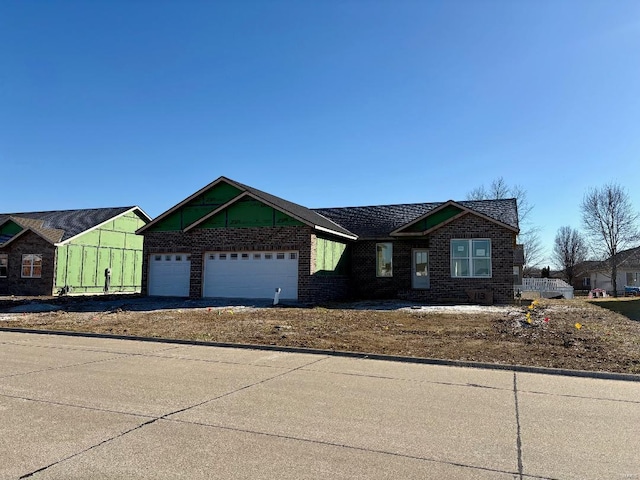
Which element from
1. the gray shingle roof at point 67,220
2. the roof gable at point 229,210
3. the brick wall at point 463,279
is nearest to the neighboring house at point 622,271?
the brick wall at point 463,279

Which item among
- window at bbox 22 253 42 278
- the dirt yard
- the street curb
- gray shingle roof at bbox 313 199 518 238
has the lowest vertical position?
the street curb

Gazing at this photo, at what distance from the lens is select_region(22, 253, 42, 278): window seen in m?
29.4

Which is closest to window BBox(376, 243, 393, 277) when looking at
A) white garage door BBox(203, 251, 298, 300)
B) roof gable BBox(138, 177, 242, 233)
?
white garage door BBox(203, 251, 298, 300)

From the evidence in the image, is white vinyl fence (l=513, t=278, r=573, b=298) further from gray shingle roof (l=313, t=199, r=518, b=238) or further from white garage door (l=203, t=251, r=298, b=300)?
white garage door (l=203, t=251, r=298, b=300)

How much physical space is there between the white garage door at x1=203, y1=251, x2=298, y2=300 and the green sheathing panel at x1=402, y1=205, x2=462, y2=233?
612 cm

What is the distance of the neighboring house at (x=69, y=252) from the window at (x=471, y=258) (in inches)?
870

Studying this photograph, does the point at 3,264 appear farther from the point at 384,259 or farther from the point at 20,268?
the point at 384,259

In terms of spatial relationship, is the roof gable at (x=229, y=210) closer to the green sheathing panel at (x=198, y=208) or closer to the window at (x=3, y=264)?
the green sheathing panel at (x=198, y=208)

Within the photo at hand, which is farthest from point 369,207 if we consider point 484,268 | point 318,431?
point 318,431

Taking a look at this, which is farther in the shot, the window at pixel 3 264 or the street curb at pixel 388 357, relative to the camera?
the window at pixel 3 264

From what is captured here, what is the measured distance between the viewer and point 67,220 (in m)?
33.4

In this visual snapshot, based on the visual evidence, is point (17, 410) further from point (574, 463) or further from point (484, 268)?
point (484, 268)

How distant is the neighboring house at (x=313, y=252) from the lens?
69.7ft

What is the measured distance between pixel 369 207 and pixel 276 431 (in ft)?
82.6
